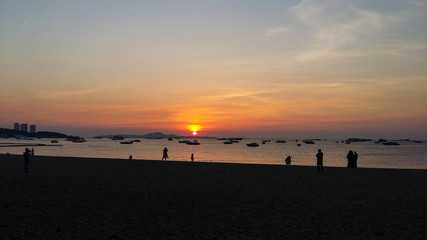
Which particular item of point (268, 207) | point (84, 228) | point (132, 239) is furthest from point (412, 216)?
point (84, 228)

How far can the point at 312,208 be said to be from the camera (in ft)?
47.6

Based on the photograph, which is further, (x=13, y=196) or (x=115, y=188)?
(x=115, y=188)

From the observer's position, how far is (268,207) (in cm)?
1477

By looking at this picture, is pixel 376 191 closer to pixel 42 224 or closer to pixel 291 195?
pixel 291 195

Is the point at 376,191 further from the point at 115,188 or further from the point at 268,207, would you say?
the point at 115,188

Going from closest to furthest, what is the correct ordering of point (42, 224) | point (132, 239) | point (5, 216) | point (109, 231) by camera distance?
point (132, 239)
point (109, 231)
point (42, 224)
point (5, 216)

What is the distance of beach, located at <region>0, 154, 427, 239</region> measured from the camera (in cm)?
1048

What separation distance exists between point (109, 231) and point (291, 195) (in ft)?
32.6

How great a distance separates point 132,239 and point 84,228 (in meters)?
1.96

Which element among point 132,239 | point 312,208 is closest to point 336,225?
point 312,208

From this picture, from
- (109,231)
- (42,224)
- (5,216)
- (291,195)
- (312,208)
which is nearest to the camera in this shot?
(109,231)

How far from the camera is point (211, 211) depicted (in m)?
13.8

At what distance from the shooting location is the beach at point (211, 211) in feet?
34.4

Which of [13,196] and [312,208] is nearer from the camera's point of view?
[312,208]
